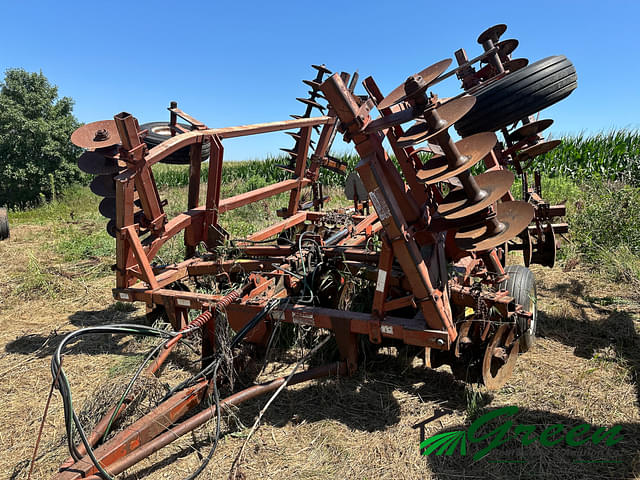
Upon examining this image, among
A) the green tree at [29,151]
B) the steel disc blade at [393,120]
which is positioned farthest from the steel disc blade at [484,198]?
the green tree at [29,151]

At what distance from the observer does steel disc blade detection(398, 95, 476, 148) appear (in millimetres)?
2416

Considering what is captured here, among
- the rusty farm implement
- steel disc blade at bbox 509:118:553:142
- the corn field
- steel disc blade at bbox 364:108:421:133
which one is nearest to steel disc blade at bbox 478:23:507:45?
the rusty farm implement

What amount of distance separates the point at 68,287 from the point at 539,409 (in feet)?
21.5

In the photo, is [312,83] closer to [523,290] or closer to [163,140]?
[163,140]

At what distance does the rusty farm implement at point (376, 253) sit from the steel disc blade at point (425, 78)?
10 millimetres

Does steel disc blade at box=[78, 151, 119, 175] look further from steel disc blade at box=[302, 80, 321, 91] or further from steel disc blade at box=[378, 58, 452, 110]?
steel disc blade at box=[302, 80, 321, 91]

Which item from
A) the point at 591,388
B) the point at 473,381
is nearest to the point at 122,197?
the point at 473,381

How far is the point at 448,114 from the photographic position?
8.18ft

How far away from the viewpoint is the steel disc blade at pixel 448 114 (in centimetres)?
242

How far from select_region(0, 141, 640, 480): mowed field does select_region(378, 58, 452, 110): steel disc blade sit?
229 cm

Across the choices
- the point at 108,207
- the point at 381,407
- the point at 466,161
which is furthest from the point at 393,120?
the point at 108,207

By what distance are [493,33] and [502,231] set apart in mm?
2631

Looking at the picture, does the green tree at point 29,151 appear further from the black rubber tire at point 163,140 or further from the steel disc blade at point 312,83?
the steel disc blade at point 312,83

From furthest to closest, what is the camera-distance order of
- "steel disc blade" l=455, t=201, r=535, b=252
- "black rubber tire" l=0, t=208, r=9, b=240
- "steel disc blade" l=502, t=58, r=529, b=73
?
"black rubber tire" l=0, t=208, r=9, b=240 < "steel disc blade" l=502, t=58, r=529, b=73 < "steel disc blade" l=455, t=201, r=535, b=252
